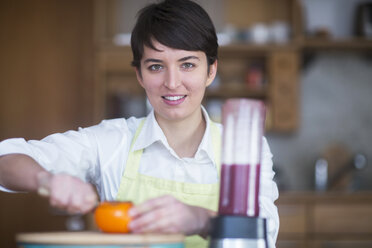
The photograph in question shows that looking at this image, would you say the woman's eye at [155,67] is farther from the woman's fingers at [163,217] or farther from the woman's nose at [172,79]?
the woman's fingers at [163,217]

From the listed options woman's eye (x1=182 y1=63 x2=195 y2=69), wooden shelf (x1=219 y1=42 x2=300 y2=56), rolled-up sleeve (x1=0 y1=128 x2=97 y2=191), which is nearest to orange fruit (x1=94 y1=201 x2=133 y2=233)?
rolled-up sleeve (x1=0 y1=128 x2=97 y2=191)

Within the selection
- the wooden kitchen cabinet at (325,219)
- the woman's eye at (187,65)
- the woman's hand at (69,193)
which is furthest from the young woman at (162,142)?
the wooden kitchen cabinet at (325,219)

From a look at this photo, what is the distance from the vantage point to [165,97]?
148 centimetres

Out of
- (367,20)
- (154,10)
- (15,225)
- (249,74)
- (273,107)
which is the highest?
(367,20)

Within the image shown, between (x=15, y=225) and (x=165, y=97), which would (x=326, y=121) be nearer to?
(x=15, y=225)

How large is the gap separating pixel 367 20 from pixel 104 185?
324cm

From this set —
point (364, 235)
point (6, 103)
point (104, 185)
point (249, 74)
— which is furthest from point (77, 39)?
point (104, 185)

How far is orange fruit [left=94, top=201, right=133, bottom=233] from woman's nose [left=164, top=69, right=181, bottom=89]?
48 centimetres

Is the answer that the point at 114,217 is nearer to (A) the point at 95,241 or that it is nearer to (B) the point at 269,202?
(A) the point at 95,241

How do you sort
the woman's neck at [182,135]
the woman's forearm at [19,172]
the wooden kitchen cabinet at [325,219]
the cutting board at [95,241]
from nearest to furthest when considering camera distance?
1. the cutting board at [95,241]
2. the woman's forearm at [19,172]
3. the woman's neck at [182,135]
4. the wooden kitchen cabinet at [325,219]

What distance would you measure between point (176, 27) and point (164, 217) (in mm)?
591

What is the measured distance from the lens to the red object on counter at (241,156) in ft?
3.15

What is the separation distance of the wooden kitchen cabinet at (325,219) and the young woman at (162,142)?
219 centimetres

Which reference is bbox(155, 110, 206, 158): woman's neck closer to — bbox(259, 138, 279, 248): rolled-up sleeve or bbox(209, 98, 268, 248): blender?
bbox(259, 138, 279, 248): rolled-up sleeve
